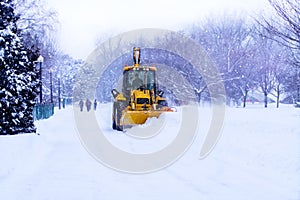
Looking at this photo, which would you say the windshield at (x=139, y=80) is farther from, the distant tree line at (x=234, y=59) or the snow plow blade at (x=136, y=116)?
the distant tree line at (x=234, y=59)

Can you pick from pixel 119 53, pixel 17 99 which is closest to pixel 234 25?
pixel 119 53

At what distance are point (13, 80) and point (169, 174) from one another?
8.64m

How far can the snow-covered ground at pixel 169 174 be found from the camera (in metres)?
6.40

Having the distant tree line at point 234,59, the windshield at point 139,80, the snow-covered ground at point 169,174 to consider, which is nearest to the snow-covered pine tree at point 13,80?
the snow-covered ground at point 169,174

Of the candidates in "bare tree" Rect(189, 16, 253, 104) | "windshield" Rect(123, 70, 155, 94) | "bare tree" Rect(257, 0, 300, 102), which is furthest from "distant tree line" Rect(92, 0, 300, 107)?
"bare tree" Rect(257, 0, 300, 102)

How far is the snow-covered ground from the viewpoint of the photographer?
6.40 m

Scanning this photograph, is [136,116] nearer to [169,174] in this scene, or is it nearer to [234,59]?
[169,174]

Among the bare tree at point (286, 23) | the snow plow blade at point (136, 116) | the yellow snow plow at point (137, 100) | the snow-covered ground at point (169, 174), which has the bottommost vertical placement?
the snow-covered ground at point (169, 174)

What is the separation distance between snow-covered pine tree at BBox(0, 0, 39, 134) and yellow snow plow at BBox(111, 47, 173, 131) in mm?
4081

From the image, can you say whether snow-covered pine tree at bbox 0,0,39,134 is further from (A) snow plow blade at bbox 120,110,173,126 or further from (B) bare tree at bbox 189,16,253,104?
(B) bare tree at bbox 189,16,253,104

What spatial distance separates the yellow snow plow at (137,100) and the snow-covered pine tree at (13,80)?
408 centimetres

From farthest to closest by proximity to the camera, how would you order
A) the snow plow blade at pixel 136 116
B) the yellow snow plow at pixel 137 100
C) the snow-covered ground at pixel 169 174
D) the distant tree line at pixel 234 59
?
1. the distant tree line at pixel 234 59
2. the yellow snow plow at pixel 137 100
3. the snow plow blade at pixel 136 116
4. the snow-covered ground at pixel 169 174

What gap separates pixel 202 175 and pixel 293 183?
71.6 inches

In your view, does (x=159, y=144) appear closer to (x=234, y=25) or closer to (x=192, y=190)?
(x=192, y=190)
